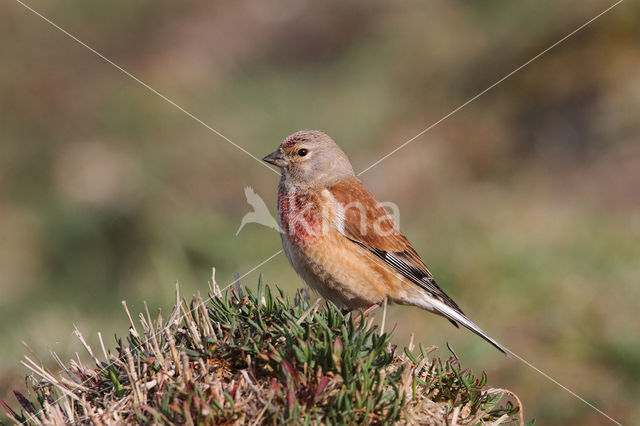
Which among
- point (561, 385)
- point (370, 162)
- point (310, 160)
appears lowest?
point (561, 385)

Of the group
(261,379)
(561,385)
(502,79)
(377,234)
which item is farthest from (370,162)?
(261,379)

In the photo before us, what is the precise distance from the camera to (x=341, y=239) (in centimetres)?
405

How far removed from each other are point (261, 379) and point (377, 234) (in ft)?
7.33

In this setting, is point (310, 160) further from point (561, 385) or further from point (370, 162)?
point (370, 162)

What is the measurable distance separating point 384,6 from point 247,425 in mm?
13074

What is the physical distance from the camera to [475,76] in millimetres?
9547

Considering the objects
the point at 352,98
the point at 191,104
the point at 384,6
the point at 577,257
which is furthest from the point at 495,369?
the point at 384,6

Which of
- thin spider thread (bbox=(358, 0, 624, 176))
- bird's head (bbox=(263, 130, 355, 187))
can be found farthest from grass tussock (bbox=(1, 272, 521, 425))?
thin spider thread (bbox=(358, 0, 624, 176))

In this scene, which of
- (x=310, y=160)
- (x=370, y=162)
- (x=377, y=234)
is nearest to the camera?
(x=377, y=234)

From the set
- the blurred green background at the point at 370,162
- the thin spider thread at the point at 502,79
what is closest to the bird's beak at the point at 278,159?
the blurred green background at the point at 370,162

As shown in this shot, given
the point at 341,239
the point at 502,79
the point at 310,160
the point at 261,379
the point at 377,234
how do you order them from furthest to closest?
the point at 502,79 → the point at 310,160 → the point at 377,234 → the point at 341,239 → the point at 261,379

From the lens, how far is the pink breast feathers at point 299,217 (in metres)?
3.95

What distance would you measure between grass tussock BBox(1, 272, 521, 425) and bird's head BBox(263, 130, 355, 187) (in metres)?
1.98

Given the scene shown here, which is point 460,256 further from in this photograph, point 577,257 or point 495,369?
point 495,369
